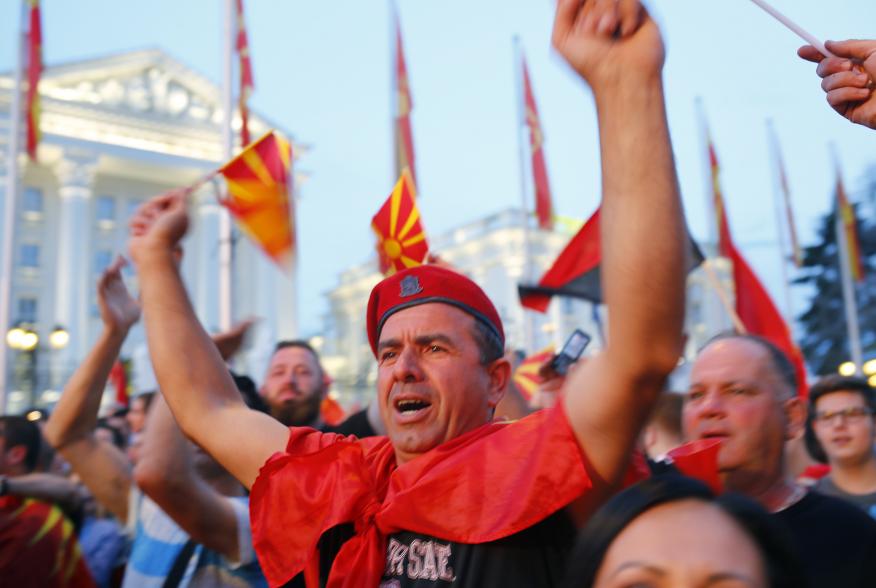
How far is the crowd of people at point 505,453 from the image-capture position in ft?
5.04

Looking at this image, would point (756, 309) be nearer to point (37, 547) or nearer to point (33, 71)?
point (37, 547)

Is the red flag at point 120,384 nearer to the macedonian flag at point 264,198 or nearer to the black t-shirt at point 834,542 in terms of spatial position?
the macedonian flag at point 264,198

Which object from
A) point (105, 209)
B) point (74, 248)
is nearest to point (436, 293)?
point (74, 248)

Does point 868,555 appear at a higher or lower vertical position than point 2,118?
lower

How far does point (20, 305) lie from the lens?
4347 cm

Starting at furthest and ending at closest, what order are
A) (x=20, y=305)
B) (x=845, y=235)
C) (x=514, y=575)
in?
(x=20, y=305) → (x=845, y=235) → (x=514, y=575)

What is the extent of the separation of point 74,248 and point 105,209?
4713 millimetres

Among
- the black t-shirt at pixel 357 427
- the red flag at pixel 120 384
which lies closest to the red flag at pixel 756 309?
the black t-shirt at pixel 357 427

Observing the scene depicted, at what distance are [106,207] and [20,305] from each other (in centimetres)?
603

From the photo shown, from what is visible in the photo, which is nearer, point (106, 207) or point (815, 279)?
point (815, 279)

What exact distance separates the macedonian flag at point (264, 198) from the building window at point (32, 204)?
4254 centimetres

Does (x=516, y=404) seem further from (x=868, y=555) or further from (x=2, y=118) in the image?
(x=2, y=118)

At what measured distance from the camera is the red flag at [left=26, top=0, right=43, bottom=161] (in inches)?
532

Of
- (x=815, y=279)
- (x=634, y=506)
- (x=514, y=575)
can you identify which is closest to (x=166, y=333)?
(x=514, y=575)
